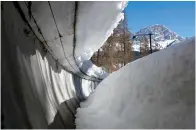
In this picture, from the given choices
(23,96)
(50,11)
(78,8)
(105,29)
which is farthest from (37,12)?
(105,29)

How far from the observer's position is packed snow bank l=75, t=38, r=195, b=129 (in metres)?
3.83

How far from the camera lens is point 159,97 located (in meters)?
4.46

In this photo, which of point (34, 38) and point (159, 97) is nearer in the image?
point (159, 97)

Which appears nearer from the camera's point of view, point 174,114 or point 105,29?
point 174,114

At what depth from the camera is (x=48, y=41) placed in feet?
19.6

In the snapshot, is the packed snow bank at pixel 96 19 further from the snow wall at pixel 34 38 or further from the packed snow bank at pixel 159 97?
the packed snow bank at pixel 159 97

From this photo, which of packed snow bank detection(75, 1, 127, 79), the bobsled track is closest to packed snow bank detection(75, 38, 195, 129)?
the bobsled track

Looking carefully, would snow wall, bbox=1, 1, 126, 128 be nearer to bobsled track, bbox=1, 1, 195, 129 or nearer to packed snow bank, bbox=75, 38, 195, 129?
bobsled track, bbox=1, 1, 195, 129

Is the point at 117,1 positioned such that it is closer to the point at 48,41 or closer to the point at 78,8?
the point at 78,8

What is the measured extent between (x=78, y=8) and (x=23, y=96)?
6.07 feet

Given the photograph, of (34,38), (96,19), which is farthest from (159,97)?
(34,38)

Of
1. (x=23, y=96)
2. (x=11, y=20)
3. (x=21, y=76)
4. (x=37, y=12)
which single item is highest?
(x=37, y=12)

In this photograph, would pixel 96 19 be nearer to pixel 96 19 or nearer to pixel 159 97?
pixel 96 19

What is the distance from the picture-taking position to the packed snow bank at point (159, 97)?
3.83 meters
